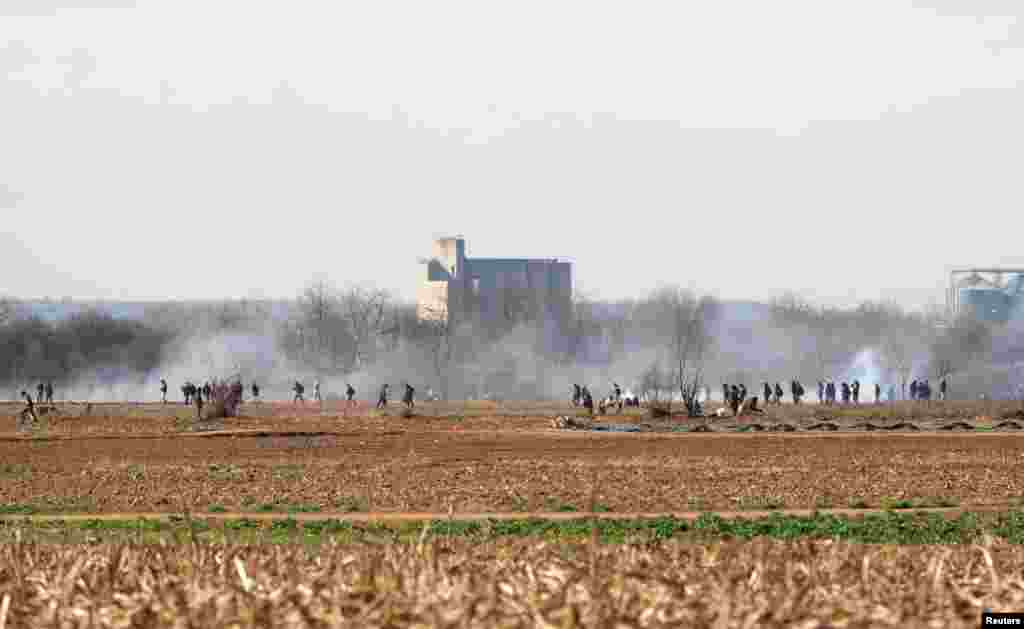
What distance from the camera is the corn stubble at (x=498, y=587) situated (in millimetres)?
13727

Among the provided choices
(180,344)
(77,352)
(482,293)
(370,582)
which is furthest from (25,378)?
(370,582)

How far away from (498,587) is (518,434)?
2352 inches

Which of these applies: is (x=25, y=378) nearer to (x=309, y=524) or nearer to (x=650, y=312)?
(x=650, y=312)

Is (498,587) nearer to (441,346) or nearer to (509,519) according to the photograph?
(509,519)

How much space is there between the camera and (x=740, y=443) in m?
65.8

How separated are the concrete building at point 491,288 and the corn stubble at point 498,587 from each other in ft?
481

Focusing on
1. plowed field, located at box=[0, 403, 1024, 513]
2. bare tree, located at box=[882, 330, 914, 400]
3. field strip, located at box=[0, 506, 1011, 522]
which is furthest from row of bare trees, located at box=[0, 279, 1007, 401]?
field strip, located at box=[0, 506, 1011, 522]

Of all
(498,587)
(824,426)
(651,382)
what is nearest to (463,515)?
(498,587)

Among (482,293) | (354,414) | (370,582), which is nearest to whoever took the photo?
(370,582)

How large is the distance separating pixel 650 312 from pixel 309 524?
135 meters

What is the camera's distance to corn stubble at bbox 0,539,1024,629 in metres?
13.7

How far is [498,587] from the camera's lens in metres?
14.8

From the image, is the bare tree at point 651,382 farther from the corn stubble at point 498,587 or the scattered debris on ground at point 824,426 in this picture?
the corn stubble at point 498,587

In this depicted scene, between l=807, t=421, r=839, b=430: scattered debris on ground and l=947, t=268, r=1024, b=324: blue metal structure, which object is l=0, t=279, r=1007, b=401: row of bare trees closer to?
l=947, t=268, r=1024, b=324: blue metal structure
